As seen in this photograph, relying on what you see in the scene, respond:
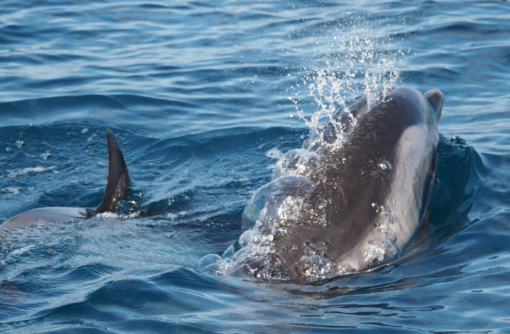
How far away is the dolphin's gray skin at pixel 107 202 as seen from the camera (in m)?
6.82

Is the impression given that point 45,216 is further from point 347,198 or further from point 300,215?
point 347,198

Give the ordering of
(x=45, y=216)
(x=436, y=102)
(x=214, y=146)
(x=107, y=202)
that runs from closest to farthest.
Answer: (x=436, y=102), (x=45, y=216), (x=107, y=202), (x=214, y=146)

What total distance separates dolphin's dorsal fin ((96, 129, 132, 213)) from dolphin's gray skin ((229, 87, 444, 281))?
237 cm

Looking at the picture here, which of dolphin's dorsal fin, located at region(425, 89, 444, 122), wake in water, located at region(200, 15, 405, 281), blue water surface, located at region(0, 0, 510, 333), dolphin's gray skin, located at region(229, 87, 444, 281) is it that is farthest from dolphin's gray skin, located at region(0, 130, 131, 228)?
dolphin's dorsal fin, located at region(425, 89, 444, 122)

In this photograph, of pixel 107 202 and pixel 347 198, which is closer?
pixel 347 198

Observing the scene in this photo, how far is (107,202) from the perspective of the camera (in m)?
7.49

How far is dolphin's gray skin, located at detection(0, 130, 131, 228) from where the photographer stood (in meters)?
6.82

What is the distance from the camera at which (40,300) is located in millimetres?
4934

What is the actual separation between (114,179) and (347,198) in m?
3.41

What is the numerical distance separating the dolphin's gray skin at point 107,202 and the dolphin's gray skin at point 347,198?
7.74ft

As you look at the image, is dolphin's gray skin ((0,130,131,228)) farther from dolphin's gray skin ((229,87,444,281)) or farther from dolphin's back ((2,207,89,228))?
dolphin's gray skin ((229,87,444,281))

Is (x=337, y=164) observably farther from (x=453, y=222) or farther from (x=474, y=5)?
(x=474, y=5)

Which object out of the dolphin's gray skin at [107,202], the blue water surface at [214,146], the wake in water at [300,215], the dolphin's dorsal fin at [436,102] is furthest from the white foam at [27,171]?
the dolphin's dorsal fin at [436,102]

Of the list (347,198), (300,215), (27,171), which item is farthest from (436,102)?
(27,171)
